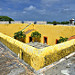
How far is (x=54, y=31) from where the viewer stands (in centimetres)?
1589

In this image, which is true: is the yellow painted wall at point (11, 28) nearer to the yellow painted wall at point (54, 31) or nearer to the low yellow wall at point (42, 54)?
the yellow painted wall at point (54, 31)

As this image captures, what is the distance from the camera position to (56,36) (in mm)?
15547

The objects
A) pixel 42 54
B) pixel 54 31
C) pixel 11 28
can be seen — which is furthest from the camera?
pixel 11 28

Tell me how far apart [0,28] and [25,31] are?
731 centimetres

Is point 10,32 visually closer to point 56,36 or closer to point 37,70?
point 56,36

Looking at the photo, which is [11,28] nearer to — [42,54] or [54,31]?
[54,31]

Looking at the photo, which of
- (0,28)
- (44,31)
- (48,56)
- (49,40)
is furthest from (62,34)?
(0,28)

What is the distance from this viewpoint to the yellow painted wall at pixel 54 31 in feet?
42.5

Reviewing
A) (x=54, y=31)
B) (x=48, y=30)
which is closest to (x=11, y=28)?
(x=48, y=30)

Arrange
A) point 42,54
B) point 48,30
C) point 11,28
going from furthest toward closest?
point 11,28 → point 48,30 → point 42,54

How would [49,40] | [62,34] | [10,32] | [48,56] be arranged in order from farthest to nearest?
1. [10,32]
2. [49,40]
3. [62,34]
4. [48,56]

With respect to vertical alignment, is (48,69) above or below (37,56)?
below

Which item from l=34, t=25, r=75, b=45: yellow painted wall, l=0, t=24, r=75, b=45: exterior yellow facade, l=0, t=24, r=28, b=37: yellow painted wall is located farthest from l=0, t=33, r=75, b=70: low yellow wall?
l=0, t=24, r=28, b=37: yellow painted wall

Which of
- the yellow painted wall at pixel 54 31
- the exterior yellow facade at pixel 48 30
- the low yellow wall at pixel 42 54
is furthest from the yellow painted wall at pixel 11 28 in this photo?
the low yellow wall at pixel 42 54
